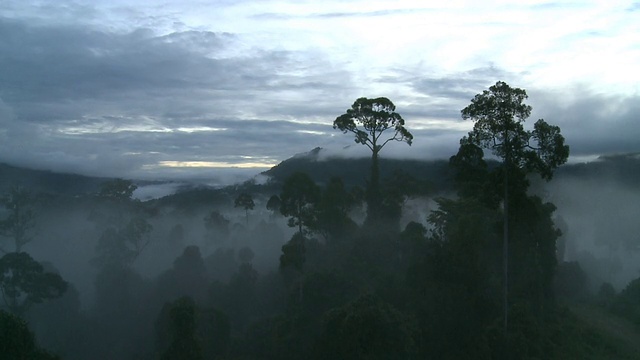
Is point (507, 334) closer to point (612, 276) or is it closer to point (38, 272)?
point (38, 272)

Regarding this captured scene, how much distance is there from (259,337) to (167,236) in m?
27.2

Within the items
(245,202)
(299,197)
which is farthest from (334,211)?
(245,202)

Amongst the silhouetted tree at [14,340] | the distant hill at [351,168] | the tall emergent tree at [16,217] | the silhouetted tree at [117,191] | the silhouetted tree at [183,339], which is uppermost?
the distant hill at [351,168]

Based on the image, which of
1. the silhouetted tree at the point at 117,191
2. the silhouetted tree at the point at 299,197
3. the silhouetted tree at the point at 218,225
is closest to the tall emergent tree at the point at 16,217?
the silhouetted tree at the point at 117,191

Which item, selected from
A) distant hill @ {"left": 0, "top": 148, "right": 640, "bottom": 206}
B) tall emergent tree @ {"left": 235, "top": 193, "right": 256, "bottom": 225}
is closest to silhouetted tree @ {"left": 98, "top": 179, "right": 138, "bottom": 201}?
distant hill @ {"left": 0, "top": 148, "right": 640, "bottom": 206}

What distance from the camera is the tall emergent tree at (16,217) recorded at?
39.2m

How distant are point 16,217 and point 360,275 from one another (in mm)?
24171

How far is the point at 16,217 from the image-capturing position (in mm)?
39344

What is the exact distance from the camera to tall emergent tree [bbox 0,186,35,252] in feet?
129

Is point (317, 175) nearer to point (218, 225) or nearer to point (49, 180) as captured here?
point (218, 225)

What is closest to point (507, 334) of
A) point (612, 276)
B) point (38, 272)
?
point (38, 272)

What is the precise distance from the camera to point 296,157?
73562mm

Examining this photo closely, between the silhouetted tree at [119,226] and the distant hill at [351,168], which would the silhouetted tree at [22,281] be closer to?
the silhouetted tree at [119,226]

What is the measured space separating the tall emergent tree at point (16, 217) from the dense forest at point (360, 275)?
0.43ft
